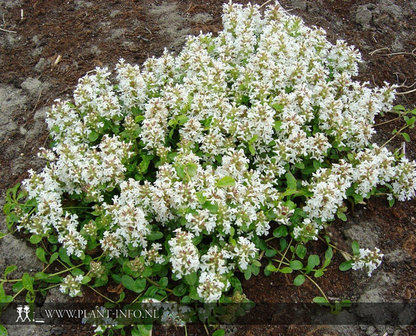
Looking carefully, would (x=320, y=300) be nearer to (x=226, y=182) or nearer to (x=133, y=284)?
(x=226, y=182)

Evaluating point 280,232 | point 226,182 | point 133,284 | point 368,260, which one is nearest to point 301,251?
point 280,232

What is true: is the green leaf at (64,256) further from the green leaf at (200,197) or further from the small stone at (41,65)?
the small stone at (41,65)

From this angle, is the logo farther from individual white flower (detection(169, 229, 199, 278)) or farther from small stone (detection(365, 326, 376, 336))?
small stone (detection(365, 326, 376, 336))

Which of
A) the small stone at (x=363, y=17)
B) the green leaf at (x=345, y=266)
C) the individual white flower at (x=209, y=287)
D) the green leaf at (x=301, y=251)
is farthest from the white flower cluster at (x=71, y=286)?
the small stone at (x=363, y=17)

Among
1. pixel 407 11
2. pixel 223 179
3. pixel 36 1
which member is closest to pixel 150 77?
pixel 223 179

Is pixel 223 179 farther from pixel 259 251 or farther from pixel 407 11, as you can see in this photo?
pixel 407 11

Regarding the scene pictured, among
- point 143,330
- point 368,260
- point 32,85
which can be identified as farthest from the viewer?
point 32,85
